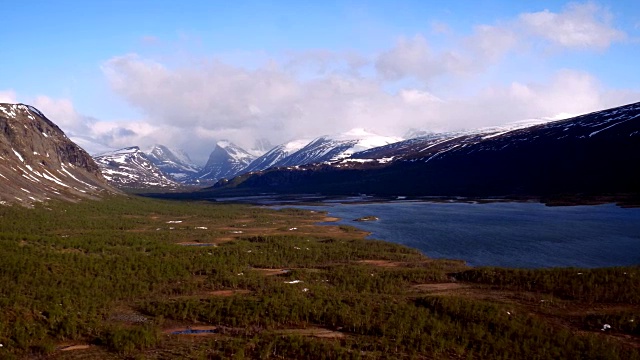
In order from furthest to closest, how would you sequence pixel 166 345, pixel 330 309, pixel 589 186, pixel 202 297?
1. pixel 589 186
2. pixel 202 297
3. pixel 330 309
4. pixel 166 345

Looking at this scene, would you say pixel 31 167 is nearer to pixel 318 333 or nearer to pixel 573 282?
pixel 318 333

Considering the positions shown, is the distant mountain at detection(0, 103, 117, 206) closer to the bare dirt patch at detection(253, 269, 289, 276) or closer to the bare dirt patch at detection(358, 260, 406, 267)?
the bare dirt patch at detection(253, 269, 289, 276)

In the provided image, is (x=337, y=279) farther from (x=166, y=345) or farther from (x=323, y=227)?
(x=323, y=227)

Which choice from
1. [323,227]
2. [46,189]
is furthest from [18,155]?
[323,227]

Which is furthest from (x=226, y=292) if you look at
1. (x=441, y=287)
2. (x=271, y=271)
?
(x=441, y=287)

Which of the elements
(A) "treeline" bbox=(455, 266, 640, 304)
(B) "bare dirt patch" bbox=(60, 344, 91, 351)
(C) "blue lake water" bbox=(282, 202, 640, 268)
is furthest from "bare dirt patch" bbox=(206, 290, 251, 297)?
→ (C) "blue lake water" bbox=(282, 202, 640, 268)

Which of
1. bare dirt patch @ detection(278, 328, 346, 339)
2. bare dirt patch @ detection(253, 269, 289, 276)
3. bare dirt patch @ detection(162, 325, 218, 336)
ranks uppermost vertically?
bare dirt patch @ detection(253, 269, 289, 276)

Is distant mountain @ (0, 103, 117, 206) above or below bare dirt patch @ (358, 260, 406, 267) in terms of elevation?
above
